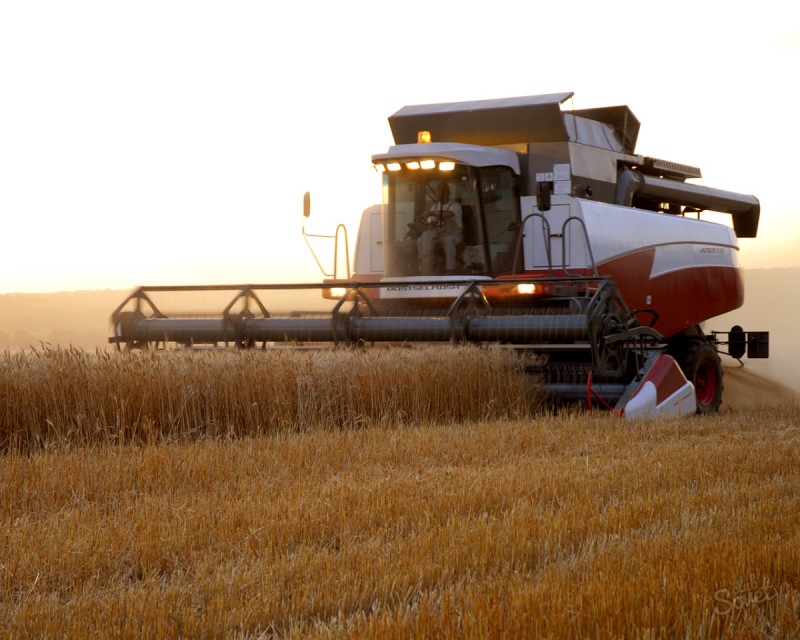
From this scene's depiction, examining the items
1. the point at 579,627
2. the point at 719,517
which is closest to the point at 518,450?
the point at 719,517

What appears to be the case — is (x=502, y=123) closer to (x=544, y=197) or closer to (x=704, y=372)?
(x=544, y=197)

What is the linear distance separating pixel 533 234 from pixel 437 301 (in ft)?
3.95

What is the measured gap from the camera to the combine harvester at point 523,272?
28.7 feet

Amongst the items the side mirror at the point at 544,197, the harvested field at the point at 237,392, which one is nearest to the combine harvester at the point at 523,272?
the side mirror at the point at 544,197

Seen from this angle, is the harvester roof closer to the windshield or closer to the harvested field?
the windshield

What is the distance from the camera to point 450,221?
10.2 meters

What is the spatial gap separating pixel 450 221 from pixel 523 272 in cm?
90

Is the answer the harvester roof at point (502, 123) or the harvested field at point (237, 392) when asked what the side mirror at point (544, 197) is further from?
the harvested field at point (237, 392)

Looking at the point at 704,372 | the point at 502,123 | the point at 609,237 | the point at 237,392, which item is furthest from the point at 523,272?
the point at 237,392

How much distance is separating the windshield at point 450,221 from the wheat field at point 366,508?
2010 millimetres

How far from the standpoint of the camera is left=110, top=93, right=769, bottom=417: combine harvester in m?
8.73

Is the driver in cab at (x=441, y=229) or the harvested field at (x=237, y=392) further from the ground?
the driver in cab at (x=441, y=229)

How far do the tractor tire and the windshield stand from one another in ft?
7.12

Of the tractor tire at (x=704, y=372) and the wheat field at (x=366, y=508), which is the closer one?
the wheat field at (x=366, y=508)
